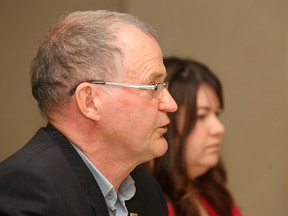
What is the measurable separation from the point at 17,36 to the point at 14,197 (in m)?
1.36

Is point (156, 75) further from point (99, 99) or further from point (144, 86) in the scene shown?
point (99, 99)

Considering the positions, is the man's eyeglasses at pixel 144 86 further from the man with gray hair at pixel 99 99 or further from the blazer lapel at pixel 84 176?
the blazer lapel at pixel 84 176

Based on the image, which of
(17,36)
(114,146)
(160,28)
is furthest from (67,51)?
(160,28)

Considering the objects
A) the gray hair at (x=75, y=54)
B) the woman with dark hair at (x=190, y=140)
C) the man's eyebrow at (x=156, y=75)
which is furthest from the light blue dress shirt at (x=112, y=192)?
the woman with dark hair at (x=190, y=140)

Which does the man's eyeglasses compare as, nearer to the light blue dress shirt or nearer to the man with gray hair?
the man with gray hair

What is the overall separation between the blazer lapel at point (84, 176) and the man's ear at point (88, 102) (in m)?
0.09

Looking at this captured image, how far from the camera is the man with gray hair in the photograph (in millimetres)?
1233

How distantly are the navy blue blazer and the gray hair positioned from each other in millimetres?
102

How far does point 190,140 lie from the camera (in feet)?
6.59

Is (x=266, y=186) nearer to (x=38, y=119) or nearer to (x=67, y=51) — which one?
(x=38, y=119)

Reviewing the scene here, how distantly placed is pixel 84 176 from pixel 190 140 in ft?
2.83

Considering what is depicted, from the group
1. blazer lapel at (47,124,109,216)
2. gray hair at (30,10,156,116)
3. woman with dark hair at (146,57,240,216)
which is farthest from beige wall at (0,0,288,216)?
blazer lapel at (47,124,109,216)

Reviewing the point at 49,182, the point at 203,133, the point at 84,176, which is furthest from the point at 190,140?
the point at 49,182

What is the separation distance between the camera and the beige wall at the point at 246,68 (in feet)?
8.48
